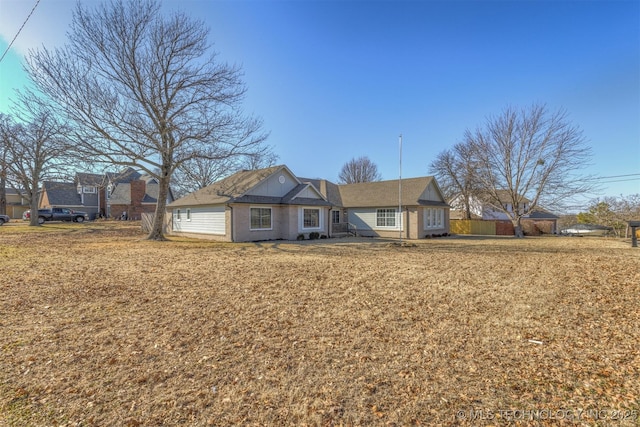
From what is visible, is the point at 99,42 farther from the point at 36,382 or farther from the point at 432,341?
the point at 432,341

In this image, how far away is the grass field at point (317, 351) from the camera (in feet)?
9.60

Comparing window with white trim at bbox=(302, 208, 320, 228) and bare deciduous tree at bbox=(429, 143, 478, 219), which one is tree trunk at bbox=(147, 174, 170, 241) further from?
bare deciduous tree at bbox=(429, 143, 478, 219)

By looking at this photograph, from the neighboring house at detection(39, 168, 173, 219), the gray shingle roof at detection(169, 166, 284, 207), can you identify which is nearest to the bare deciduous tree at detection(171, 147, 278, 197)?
the gray shingle roof at detection(169, 166, 284, 207)

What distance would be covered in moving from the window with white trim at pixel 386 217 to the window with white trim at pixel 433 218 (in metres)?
2.46

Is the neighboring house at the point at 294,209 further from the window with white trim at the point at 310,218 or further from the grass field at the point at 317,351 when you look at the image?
the grass field at the point at 317,351

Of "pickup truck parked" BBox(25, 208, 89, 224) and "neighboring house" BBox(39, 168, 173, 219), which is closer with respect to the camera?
"pickup truck parked" BBox(25, 208, 89, 224)

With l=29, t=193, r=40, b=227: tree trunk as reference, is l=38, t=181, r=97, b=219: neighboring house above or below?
above

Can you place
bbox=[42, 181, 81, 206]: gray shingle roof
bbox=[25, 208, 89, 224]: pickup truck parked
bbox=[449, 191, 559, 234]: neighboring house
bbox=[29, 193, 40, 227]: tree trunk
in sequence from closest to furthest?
bbox=[29, 193, 40, 227]: tree trunk
bbox=[449, 191, 559, 234]: neighboring house
bbox=[25, 208, 89, 224]: pickup truck parked
bbox=[42, 181, 81, 206]: gray shingle roof

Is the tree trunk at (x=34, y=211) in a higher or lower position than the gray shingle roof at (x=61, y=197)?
lower

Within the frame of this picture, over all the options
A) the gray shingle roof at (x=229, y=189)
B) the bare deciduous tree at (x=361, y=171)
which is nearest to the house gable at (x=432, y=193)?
the gray shingle roof at (x=229, y=189)

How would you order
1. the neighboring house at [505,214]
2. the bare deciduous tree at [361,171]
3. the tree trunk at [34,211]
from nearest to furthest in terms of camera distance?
the tree trunk at [34,211]
the neighboring house at [505,214]
the bare deciduous tree at [361,171]

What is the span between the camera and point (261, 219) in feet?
66.3

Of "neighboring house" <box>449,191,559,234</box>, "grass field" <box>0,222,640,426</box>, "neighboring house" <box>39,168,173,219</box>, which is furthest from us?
"neighboring house" <box>39,168,173,219</box>

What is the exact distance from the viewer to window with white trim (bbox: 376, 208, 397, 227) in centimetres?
2489
